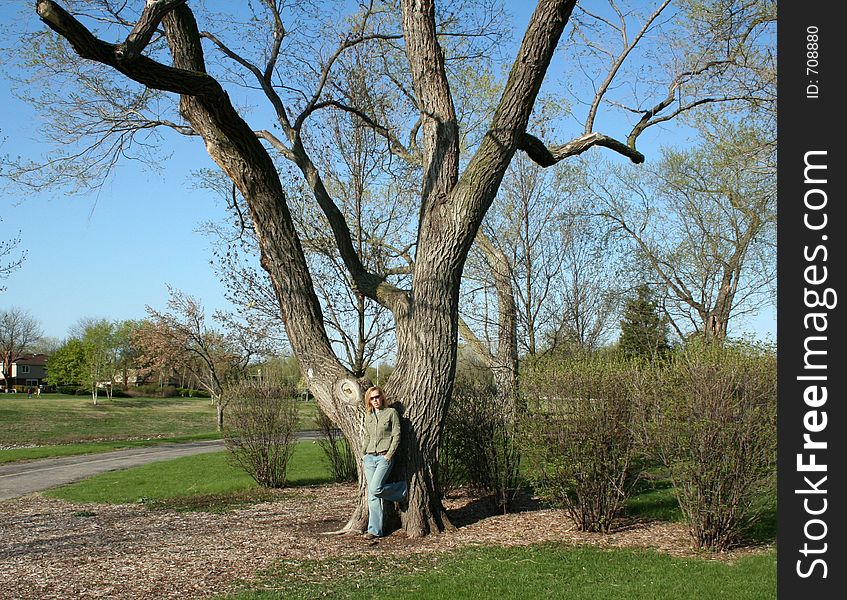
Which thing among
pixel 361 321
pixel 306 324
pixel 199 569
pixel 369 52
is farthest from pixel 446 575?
pixel 369 52

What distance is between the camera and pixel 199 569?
745cm

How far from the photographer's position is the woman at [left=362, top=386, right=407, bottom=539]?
8.97 metres

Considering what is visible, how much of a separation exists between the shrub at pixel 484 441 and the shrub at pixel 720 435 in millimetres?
2446

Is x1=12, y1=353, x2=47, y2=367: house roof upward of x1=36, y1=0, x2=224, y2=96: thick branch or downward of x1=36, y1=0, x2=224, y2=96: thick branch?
downward

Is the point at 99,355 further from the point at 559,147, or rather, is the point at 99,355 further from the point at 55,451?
the point at 559,147

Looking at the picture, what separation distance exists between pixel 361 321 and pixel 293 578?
8638mm

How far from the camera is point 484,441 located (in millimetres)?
10789

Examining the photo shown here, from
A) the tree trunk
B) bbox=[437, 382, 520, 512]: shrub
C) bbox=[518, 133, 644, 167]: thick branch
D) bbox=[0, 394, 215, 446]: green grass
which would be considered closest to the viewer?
the tree trunk

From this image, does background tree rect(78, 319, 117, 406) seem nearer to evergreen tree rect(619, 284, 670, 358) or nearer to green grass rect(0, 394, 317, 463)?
green grass rect(0, 394, 317, 463)

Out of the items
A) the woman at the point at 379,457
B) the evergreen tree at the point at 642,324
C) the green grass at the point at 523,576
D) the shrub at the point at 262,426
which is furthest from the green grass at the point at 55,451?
the evergreen tree at the point at 642,324

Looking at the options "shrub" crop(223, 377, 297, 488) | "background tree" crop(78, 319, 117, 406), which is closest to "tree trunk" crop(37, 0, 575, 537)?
"shrub" crop(223, 377, 297, 488)

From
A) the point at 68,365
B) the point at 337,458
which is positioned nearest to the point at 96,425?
the point at 337,458

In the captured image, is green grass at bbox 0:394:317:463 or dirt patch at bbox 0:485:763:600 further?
green grass at bbox 0:394:317:463

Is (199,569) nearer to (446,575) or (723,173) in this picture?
(446,575)
